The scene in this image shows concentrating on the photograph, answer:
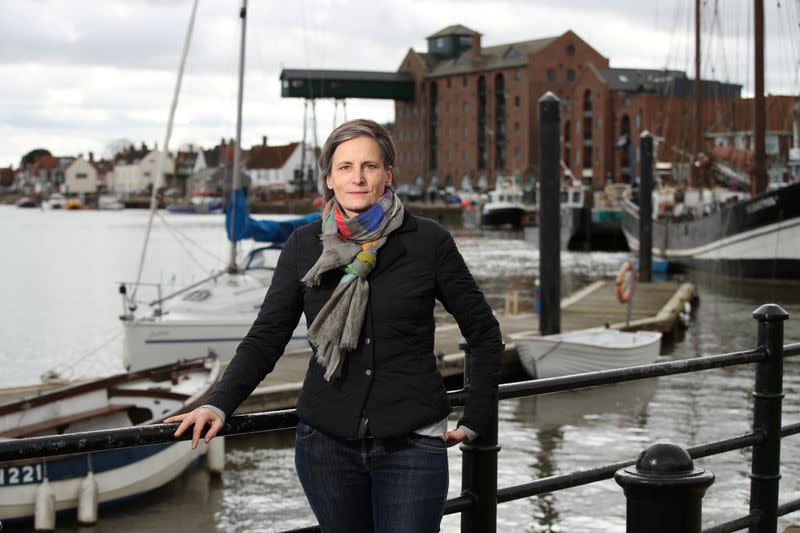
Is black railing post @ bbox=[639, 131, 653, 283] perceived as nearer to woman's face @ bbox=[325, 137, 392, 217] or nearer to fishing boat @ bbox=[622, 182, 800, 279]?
fishing boat @ bbox=[622, 182, 800, 279]

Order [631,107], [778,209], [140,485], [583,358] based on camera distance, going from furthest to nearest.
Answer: [631,107], [778,209], [583,358], [140,485]

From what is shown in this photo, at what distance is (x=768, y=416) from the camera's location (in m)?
5.21

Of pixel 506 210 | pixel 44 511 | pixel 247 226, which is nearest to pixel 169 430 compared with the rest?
pixel 44 511

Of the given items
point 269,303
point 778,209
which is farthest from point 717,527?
point 778,209

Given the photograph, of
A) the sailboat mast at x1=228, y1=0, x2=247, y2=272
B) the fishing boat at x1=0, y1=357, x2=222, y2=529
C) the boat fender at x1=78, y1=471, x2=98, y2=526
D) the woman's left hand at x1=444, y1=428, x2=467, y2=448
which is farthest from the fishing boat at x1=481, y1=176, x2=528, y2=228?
the woman's left hand at x1=444, y1=428, x2=467, y2=448

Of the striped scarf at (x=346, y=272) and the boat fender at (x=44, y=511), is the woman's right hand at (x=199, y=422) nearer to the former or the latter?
the striped scarf at (x=346, y=272)

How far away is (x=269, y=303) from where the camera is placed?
11.3 feet

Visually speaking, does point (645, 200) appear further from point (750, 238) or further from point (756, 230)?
point (750, 238)

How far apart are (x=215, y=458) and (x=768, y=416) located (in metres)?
11.0

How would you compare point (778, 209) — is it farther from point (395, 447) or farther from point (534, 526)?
point (395, 447)

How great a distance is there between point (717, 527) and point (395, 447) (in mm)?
2090

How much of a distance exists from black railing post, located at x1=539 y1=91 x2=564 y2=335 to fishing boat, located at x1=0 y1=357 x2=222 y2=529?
773 centimetres

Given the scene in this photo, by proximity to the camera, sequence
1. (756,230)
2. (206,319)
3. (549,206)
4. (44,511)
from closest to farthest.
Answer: (44,511) → (549,206) → (206,319) → (756,230)

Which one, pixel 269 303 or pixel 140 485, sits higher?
pixel 269 303
